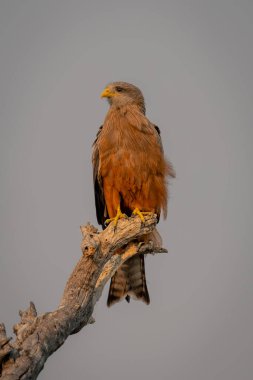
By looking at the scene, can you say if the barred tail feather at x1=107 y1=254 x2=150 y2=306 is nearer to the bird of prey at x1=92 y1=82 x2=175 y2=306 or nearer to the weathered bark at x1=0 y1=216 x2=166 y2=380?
the bird of prey at x1=92 y1=82 x2=175 y2=306

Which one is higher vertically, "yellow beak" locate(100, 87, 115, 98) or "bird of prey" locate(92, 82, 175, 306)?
"yellow beak" locate(100, 87, 115, 98)

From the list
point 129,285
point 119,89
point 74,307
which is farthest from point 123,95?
point 74,307

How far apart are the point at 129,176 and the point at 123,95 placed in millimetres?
1675

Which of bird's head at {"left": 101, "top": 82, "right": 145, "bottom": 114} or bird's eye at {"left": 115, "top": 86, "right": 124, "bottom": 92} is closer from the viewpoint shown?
bird's head at {"left": 101, "top": 82, "right": 145, "bottom": 114}

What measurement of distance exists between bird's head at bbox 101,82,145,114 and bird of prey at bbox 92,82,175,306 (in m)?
0.42

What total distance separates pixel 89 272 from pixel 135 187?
110 inches

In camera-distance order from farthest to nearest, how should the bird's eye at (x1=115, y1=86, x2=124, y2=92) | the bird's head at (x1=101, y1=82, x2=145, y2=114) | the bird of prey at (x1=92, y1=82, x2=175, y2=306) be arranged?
the bird's eye at (x1=115, y1=86, x2=124, y2=92) → the bird's head at (x1=101, y1=82, x2=145, y2=114) → the bird of prey at (x1=92, y1=82, x2=175, y2=306)

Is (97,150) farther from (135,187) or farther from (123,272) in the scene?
(123,272)

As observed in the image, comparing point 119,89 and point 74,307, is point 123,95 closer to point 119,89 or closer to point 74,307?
point 119,89

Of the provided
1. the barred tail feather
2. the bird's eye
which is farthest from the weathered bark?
the bird's eye

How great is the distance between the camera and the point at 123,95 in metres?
9.13

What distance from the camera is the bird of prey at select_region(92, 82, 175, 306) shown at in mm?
8008

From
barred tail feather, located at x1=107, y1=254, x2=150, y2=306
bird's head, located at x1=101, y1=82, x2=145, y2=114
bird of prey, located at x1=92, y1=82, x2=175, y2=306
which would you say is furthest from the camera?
bird's head, located at x1=101, y1=82, x2=145, y2=114

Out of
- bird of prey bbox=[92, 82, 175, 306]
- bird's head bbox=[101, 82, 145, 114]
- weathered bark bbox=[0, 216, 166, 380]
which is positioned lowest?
weathered bark bbox=[0, 216, 166, 380]
